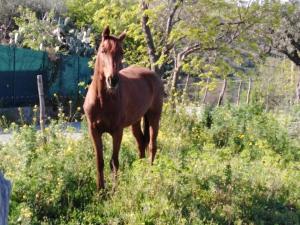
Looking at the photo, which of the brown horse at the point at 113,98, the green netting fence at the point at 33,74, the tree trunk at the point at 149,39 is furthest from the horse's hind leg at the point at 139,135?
the green netting fence at the point at 33,74

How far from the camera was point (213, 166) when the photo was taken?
7.77 metres

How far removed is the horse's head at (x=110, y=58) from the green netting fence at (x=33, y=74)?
33.2 ft

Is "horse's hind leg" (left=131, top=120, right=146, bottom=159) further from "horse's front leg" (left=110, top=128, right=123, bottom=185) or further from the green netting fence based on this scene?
the green netting fence

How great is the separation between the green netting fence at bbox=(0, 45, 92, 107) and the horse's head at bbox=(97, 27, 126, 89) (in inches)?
398

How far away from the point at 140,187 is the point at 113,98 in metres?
1.15

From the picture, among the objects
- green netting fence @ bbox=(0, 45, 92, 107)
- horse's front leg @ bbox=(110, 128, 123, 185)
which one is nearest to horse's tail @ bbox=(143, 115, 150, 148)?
horse's front leg @ bbox=(110, 128, 123, 185)

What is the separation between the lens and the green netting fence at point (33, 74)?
1595 centimetres

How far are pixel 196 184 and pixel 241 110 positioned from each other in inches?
208

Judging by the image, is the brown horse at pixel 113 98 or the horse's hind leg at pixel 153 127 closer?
the brown horse at pixel 113 98

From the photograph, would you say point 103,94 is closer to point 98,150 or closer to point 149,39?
point 98,150

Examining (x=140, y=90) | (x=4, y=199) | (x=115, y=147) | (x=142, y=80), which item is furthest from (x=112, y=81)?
(x=4, y=199)

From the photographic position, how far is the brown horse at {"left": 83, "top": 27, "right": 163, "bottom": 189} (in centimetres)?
597

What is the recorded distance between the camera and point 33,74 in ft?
55.4

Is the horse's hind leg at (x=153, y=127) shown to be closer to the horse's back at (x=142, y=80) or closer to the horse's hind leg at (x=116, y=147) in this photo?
the horse's back at (x=142, y=80)
